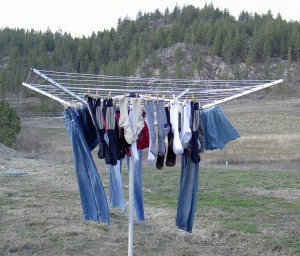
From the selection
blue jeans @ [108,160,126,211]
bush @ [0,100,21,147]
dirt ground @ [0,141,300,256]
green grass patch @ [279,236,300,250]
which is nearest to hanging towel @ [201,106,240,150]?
blue jeans @ [108,160,126,211]

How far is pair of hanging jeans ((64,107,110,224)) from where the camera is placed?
17.0ft

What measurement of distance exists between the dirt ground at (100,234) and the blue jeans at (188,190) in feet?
3.21

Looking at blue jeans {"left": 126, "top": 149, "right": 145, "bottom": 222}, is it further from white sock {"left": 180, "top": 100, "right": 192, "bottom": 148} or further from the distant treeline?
the distant treeline

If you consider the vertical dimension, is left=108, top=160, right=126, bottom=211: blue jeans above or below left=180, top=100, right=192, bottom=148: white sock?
below

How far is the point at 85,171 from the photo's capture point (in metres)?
5.18

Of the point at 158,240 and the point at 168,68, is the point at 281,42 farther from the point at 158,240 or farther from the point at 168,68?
the point at 158,240

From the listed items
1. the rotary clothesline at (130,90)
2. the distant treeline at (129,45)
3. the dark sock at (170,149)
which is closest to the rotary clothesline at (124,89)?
the rotary clothesline at (130,90)

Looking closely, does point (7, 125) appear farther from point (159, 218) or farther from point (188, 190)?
point (188, 190)

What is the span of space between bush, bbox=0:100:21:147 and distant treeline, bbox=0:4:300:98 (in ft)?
57.3

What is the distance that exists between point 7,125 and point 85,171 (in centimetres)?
2273

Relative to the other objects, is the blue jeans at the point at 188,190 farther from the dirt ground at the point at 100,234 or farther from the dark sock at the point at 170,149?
the dirt ground at the point at 100,234

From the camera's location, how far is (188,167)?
18.6ft

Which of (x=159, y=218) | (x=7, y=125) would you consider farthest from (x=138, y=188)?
(x=7, y=125)

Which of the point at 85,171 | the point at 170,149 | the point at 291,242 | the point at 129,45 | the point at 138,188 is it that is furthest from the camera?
the point at 129,45
